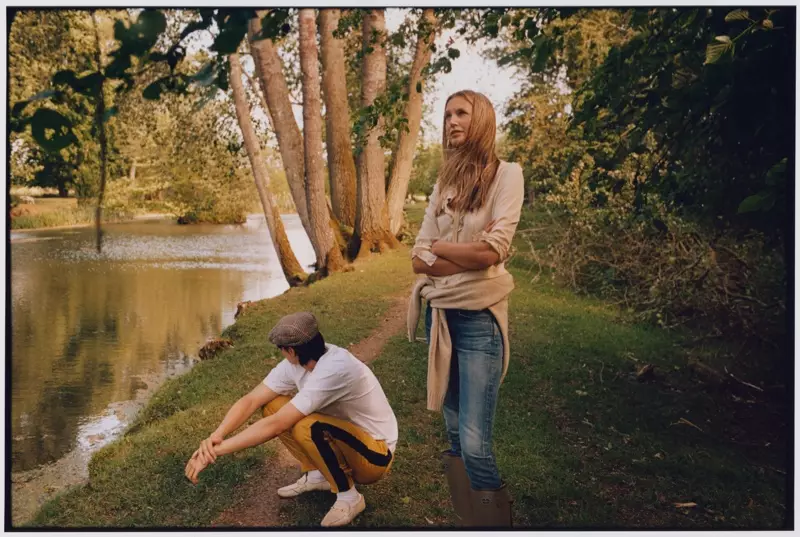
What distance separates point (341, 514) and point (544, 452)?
1.41 metres

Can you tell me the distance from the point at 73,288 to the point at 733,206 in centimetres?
1005

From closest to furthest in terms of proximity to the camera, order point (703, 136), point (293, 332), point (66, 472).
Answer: point (293, 332) < point (703, 136) < point (66, 472)

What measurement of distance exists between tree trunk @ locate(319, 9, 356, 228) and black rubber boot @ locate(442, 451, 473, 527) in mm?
8966

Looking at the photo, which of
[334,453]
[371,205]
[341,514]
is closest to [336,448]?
[334,453]

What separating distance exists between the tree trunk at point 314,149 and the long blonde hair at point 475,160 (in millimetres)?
7331

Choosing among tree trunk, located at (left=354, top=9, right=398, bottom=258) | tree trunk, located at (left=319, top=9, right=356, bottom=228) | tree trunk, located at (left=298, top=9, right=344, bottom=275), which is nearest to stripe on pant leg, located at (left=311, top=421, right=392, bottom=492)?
tree trunk, located at (left=298, top=9, right=344, bottom=275)

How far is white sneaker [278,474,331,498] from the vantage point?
3.29 meters

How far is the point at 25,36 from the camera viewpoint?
565 centimetres

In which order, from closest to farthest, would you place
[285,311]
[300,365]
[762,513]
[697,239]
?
[300,365]
[762,513]
[697,239]
[285,311]

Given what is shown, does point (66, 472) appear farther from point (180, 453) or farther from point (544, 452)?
point (544, 452)

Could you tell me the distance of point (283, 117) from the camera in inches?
406

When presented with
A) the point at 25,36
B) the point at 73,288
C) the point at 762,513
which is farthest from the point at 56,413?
the point at 73,288

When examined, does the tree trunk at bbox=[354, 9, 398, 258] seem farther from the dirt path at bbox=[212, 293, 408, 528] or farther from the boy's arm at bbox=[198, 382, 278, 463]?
the boy's arm at bbox=[198, 382, 278, 463]

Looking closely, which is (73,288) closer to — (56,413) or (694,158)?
(56,413)
